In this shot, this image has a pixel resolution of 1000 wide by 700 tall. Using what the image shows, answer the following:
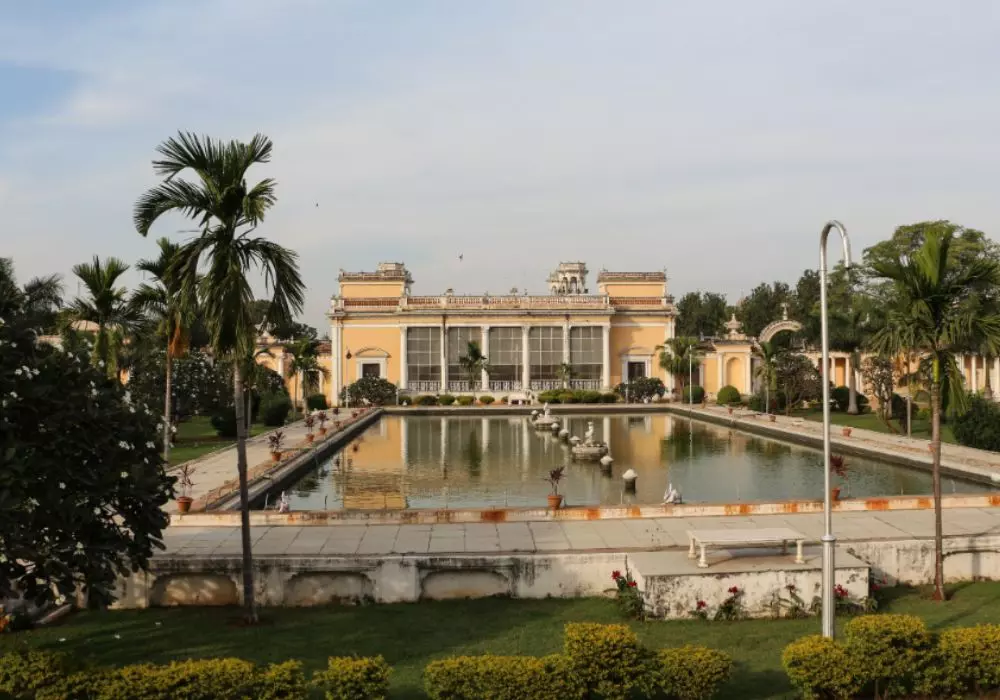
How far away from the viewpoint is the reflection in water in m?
18.6

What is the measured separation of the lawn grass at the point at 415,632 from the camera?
8.31 m

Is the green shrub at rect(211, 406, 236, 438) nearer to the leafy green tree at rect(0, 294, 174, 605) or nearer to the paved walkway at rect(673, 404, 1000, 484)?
the paved walkway at rect(673, 404, 1000, 484)

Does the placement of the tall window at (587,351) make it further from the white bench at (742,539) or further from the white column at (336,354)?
the white bench at (742,539)

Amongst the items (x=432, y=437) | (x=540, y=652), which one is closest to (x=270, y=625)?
(x=540, y=652)

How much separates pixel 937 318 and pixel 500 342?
44.0 m

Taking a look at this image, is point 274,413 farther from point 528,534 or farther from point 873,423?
point 528,534

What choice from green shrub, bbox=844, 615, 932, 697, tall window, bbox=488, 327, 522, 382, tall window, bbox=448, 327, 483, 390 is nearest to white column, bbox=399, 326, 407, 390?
tall window, bbox=448, 327, 483, 390

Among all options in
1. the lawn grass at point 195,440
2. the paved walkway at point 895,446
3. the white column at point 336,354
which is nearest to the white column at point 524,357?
the white column at point 336,354

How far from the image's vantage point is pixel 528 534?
40.3 ft

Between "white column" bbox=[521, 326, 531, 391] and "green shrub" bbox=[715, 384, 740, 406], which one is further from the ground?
"white column" bbox=[521, 326, 531, 391]

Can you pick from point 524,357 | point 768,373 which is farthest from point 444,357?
point 768,373

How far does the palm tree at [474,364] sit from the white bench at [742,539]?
1617 inches

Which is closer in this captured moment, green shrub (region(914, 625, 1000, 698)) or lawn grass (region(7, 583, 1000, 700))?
green shrub (region(914, 625, 1000, 698))

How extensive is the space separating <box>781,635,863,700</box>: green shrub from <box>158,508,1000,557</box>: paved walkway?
13.6 ft
